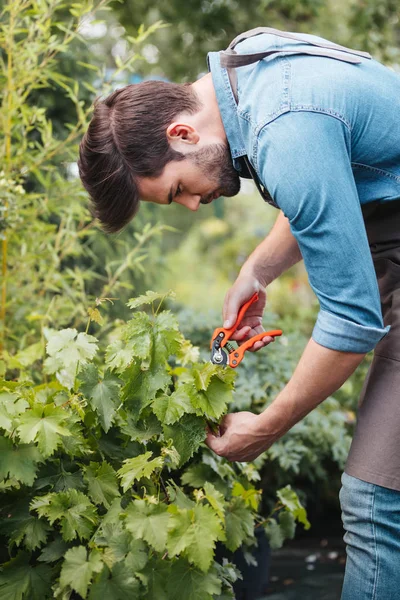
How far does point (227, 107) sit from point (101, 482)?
899 millimetres

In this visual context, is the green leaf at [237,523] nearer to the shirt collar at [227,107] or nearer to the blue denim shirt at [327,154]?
the blue denim shirt at [327,154]

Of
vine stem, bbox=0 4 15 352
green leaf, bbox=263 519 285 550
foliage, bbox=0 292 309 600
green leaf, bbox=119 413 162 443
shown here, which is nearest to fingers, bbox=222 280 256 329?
foliage, bbox=0 292 309 600

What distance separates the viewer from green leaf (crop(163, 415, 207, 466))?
163cm

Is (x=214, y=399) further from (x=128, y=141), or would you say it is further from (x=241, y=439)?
(x=128, y=141)

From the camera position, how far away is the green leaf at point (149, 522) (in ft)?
4.65

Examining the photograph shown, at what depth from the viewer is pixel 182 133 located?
1597mm

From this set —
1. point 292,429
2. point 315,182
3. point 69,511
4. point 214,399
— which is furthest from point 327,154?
point 292,429

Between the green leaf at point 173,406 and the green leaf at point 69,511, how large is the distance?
25 centimetres

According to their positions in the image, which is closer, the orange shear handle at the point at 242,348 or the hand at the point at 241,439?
the hand at the point at 241,439

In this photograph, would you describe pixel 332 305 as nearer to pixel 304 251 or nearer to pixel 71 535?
pixel 304 251

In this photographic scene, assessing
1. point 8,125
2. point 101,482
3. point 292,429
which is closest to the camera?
point 101,482

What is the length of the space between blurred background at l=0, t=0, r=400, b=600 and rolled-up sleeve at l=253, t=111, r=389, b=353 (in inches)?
29.6

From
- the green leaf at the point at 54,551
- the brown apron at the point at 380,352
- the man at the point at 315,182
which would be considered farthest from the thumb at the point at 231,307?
the green leaf at the point at 54,551

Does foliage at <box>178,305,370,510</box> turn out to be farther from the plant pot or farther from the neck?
the neck
